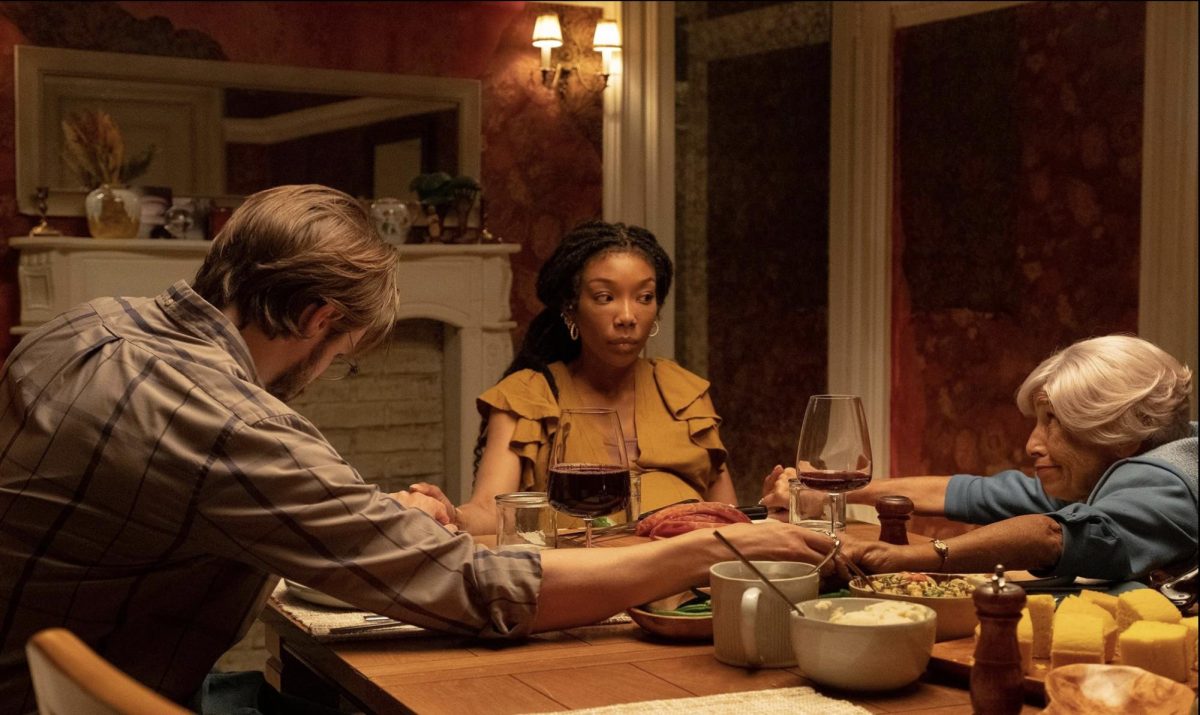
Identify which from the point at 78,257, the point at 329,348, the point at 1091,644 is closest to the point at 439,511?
the point at 329,348

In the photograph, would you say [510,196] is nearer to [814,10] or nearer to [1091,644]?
[814,10]

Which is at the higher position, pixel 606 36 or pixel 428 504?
pixel 606 36

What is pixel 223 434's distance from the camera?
1521 millimetres

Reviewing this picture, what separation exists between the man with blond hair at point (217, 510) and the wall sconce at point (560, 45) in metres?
3.74

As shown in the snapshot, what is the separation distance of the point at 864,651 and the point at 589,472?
52cm

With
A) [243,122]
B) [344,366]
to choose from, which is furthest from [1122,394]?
[243,122]

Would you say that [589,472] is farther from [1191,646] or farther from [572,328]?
[572,328]

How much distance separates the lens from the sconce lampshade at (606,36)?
5.46 metres

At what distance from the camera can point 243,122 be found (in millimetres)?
4961

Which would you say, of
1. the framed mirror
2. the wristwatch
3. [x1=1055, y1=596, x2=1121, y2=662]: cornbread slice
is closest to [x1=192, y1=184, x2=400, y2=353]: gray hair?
the wristwatch

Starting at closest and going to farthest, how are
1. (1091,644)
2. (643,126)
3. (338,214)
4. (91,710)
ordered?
(91,710)
(1091,644)
(338,214)
(643,126)

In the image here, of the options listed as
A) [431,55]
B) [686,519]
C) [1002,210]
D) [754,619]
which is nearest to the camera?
[754,619]

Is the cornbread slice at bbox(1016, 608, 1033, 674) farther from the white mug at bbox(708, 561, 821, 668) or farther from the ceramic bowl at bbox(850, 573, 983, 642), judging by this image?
the white mug at bbox(708, 561, 821, 668)

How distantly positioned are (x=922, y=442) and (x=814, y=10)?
1864 mm
